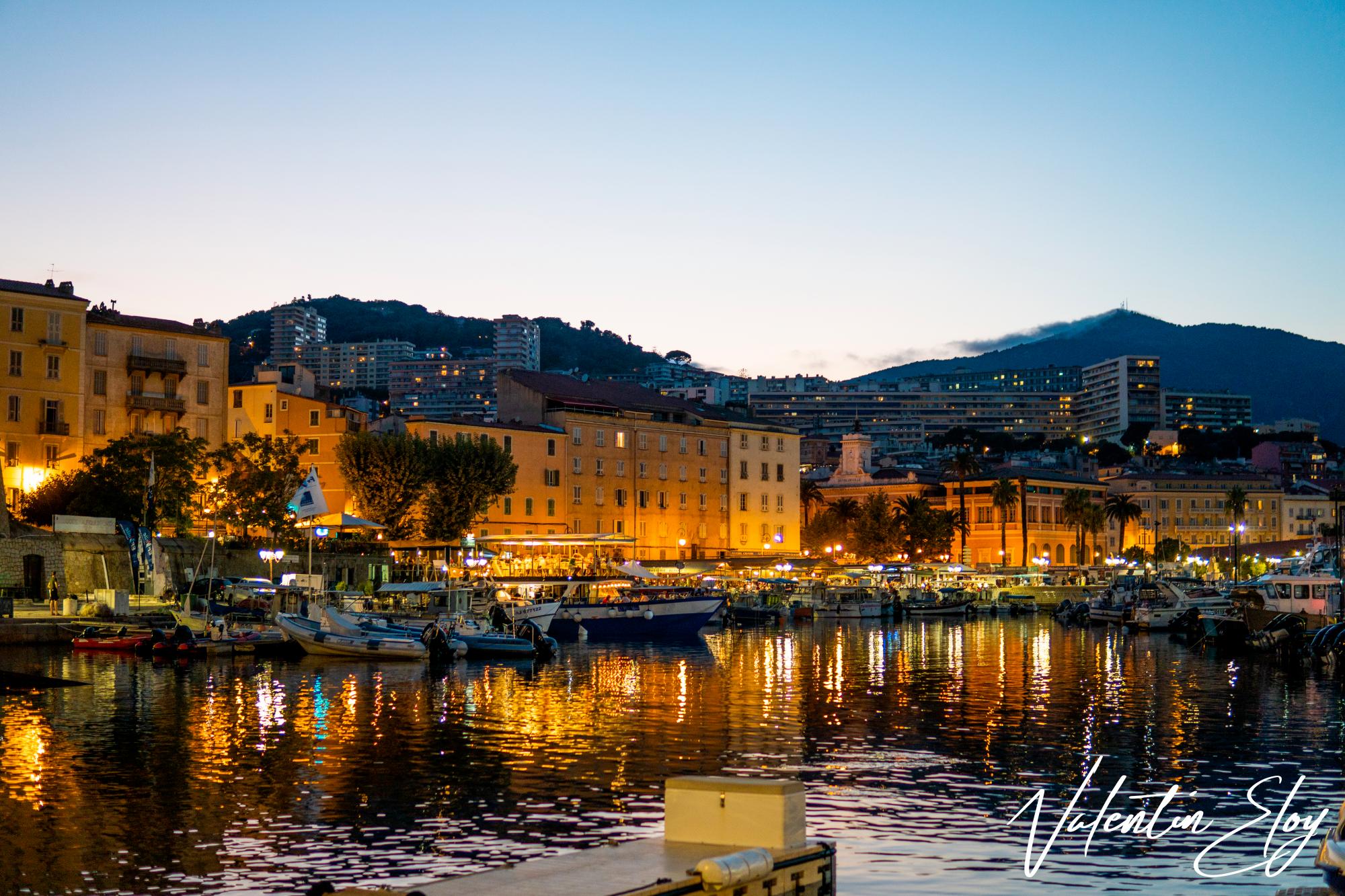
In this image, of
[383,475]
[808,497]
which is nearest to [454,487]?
[383,475]

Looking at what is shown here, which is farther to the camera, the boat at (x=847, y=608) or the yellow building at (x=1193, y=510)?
the yellow building at (x=1193, y=510)

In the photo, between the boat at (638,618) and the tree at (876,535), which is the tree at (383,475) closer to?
the boat at (638,618)

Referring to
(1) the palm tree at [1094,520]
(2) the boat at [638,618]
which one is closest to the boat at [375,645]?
(2) the boat at [638,618]

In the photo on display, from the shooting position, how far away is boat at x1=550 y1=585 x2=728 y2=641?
72312 mm

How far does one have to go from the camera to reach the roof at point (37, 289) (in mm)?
81125

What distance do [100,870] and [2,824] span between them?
12.8 ft

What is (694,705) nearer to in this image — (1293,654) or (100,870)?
(100,870)

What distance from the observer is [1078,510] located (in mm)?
158250

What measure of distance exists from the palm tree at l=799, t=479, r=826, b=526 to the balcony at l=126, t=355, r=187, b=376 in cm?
7333

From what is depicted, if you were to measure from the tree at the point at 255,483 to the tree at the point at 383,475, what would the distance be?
167 inches

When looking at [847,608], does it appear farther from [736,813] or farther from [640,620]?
[736,813]

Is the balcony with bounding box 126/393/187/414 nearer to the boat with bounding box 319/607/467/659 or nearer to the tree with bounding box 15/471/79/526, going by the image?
the tree with bounding box 15/471/79/526

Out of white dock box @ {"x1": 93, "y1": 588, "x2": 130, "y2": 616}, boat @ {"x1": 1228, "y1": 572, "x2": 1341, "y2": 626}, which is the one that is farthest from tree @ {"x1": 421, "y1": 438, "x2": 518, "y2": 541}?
boat @ {"x1": 1228, "y1": 572, "x2": 1341, "y2": 626}
